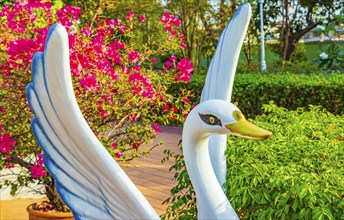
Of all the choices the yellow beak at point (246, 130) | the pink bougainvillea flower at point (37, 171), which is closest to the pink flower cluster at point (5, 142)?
the pink bougainvillea flower at point (37, 171)

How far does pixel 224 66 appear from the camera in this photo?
2996 mm

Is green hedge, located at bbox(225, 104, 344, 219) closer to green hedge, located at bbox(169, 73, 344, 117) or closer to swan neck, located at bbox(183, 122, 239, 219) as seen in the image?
swan neck, located at bbox(183, 122, 239, 219)

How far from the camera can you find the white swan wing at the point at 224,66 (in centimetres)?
289

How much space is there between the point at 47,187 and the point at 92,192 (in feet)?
7.79

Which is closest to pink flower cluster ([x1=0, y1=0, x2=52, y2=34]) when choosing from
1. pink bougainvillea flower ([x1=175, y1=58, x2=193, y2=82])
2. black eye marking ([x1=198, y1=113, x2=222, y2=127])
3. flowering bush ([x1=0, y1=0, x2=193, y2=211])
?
flowering bush ([x1=0, y1=0, x2=193, y2=211])

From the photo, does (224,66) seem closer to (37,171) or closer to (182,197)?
(182,197)

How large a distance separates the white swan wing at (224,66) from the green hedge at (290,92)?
5.92 m

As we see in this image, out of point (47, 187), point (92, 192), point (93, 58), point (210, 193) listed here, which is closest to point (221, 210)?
point (210, 193)

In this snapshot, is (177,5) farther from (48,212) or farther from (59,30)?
(59,30)

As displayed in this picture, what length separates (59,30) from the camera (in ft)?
6.87

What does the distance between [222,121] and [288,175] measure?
61 cm

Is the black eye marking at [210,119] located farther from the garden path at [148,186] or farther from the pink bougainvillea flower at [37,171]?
the garden path at [148,186]

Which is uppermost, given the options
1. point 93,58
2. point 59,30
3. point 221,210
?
point 59,30

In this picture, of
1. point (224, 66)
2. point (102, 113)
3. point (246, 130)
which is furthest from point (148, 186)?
point (246, 130)
